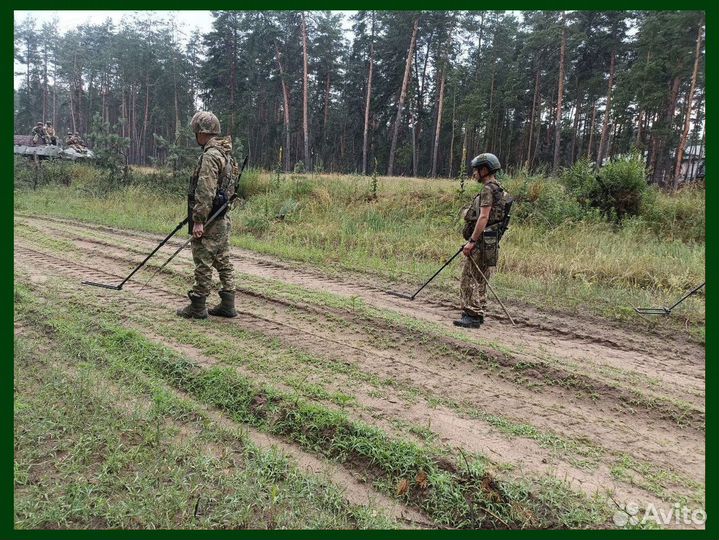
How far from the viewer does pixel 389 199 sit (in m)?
14.1

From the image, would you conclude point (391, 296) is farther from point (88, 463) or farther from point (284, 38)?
point (284, 38)

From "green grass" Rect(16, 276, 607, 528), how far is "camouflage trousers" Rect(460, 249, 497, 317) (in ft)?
9.13

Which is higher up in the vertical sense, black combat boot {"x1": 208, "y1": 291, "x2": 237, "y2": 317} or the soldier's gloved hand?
the soldier's gloved hand

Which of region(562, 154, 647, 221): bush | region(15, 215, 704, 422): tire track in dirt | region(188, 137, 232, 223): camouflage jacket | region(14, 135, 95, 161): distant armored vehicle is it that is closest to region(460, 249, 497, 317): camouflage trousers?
region(15, 215, 704, 422): tire track in dirt

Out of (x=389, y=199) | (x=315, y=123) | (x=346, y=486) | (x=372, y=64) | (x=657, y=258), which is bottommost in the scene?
(x=346, y=486)

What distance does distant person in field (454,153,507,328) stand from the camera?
5.26 meters

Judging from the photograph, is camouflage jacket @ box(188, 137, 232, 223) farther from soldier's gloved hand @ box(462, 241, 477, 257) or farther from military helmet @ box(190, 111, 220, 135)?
soldier's gloved hand @ box(462, 241, 477, 257)

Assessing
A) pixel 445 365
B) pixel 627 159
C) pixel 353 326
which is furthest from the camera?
pixel 627 159

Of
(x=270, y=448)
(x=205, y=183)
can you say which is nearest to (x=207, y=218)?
(x=205, y=183)

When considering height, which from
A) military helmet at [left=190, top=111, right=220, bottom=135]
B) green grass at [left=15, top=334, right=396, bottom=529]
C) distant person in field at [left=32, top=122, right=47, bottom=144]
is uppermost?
distant person in field at [left=32, top=122, right=47, bottom=144]

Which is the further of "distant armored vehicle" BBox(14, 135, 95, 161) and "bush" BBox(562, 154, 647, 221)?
"distant armored vehicle" BBox(14, 135, 95, 161)

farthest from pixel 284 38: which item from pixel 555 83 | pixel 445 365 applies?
pixel 445 365

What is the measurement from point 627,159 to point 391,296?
Result: 9.59 m

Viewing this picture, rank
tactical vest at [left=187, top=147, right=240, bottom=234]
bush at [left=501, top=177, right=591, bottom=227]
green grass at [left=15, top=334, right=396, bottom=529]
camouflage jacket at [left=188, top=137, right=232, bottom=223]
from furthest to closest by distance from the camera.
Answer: bush at [left=501, top=177, right=591, bottom=227]
tactical vest at [left=187, top=147, right=240, bottom=234]
camouflage jacket at [left=188, top=137, right=232, bottom=223]
green grass at [left=15, top=334, right=396, bottom=529]
